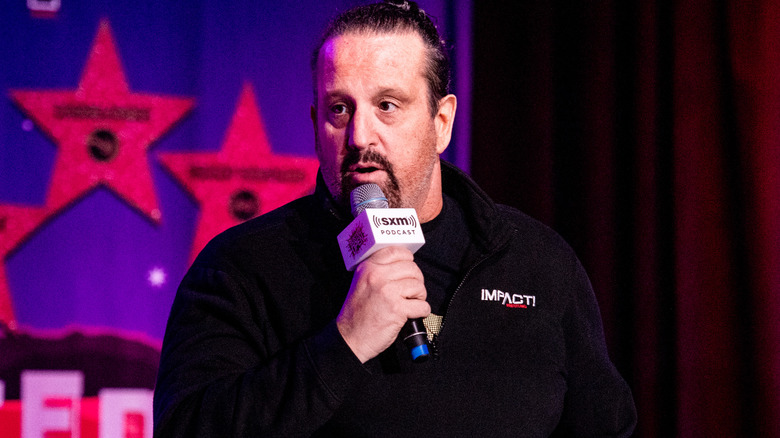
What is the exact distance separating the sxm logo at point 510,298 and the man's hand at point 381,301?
43cm

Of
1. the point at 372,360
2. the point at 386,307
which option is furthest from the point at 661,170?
the point at 386,307

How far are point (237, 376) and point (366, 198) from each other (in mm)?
405

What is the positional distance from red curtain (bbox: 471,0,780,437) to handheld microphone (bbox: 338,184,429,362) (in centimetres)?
149

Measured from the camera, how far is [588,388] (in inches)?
61.8

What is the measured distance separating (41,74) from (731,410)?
→ 303 cm

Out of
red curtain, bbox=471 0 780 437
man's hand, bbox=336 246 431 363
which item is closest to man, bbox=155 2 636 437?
man's hand, bbox=336 246 431 363

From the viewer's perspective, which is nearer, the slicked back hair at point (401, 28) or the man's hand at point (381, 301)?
the man's hand at point (381, 301)

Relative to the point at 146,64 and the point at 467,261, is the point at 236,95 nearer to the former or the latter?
the point at 146,64

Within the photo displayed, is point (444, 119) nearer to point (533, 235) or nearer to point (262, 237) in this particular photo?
point (533, 235)

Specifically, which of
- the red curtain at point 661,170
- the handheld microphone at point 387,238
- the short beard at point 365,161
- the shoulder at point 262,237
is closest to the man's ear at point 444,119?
the short beard at point 365,161

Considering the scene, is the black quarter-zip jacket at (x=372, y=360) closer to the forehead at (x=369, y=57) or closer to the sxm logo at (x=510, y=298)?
the sxm logo at (x=510, y=298)

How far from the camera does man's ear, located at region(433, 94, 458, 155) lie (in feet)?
5.28

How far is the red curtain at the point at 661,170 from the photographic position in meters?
2.12

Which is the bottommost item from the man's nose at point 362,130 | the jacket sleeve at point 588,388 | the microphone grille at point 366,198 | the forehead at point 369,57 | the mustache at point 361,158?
the jacket sleeve at point 588,388
